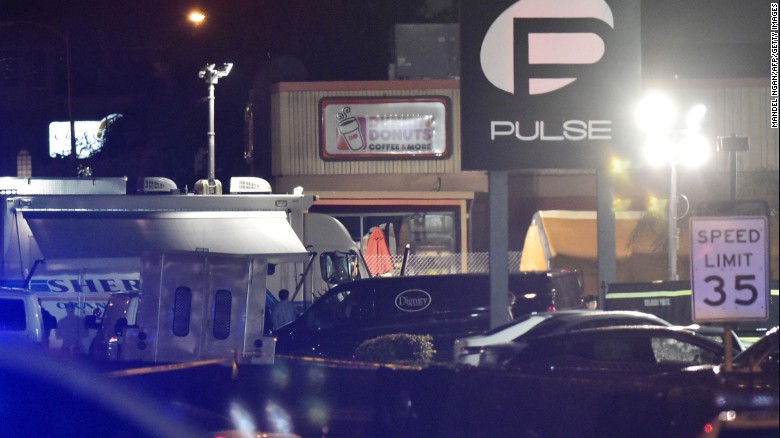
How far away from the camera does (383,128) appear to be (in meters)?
30.0

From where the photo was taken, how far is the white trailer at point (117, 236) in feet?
57.8

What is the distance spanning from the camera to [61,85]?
57781mm

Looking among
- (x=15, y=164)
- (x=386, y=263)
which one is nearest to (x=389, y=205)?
(x=386, y=263)

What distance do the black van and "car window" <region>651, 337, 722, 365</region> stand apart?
5574 millimetres

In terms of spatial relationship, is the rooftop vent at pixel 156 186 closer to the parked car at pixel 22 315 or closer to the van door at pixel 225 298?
the parked car at pixel 22 315

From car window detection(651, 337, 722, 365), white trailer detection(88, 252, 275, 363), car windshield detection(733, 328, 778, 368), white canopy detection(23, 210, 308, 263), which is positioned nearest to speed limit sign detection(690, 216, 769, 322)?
car windshield detection(733, 328, 778, 368)

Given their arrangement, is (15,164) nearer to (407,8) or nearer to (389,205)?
(407,8)

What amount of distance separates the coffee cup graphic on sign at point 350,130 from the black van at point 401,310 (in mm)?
14223

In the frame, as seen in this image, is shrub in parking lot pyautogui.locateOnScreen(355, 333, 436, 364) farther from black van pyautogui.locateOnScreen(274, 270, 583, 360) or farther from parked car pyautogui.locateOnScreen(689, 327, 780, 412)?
parked car pyautogui.locateOnScreen(689, 327, 780, 412)

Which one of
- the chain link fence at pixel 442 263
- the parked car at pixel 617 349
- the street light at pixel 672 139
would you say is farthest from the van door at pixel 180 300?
the chain link fence at pixel 442 263

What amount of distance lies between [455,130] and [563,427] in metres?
22.4

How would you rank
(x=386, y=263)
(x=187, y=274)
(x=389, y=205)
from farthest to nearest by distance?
(x=389, y=205)
(x=386, y=263)
(x=187, y=274)

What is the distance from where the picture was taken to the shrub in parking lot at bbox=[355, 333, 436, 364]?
1345 cm

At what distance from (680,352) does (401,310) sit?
20.3 feet
